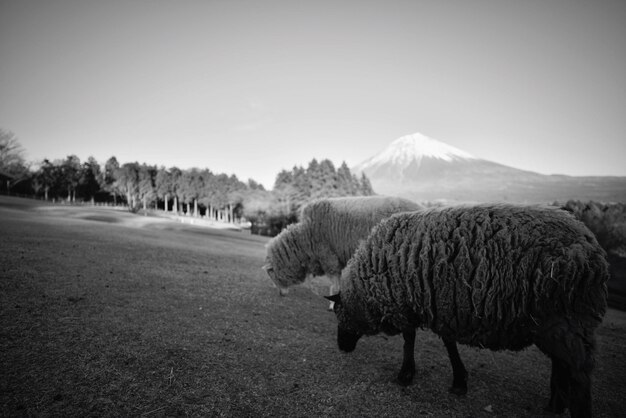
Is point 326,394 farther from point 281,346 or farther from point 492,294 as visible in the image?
point 492,294

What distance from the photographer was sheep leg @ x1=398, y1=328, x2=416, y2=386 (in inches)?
192

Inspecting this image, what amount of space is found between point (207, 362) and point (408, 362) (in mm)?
3313

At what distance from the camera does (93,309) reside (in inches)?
240

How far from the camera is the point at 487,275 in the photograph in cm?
407

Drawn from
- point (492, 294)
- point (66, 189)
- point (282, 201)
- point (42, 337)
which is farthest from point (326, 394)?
point (66, 189)

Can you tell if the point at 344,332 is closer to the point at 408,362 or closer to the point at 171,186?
the point at 408,362

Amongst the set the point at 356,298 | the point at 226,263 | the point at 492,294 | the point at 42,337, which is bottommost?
the point at 226,263

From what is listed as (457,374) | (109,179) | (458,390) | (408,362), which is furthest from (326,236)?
(109,179)

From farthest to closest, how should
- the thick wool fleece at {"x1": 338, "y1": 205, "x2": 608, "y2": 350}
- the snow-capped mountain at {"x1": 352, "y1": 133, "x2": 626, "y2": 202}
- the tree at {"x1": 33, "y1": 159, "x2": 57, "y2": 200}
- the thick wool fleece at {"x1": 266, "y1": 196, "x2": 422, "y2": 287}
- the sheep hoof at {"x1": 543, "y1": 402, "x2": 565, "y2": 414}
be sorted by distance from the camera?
the snow-capped mountain at {"x1": 352, "y1": 133, "x2": 626, "y2": 202} < the tree at {"x1": 33, "y1": 159, "x2": 57, "y2": 200} < the thick wool fleece at {"x1": 266, "y1": 196, "x2": 422, "y2": 287} < the sheep hoof at {"x1": 543, "y1": 402, "x2": 565, "y2": 414} < the thick wool fleece at {"x1": 338, "y1": 205, "x2": 608, "y2": 350}

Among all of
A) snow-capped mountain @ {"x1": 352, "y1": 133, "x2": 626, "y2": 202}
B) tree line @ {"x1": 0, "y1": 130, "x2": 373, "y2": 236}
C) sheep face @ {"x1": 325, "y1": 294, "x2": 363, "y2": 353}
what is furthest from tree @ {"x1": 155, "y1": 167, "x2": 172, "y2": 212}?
sheep face @ {"x1": 325, "y1": 294, "x2": 363, "y2": 353}

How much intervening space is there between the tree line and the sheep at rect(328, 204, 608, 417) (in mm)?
50342

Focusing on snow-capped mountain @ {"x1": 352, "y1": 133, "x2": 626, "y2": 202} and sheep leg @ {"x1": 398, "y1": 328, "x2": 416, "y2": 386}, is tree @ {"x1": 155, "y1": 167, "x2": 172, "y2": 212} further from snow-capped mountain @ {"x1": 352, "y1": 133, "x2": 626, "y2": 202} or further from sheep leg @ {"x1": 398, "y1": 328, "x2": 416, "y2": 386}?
sheep leg @ {"x1": 398, "y1": 328, "x2": 416, "y2": 386}

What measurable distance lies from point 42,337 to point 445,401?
20.9 feet

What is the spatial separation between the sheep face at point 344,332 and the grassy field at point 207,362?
22 centimetres
